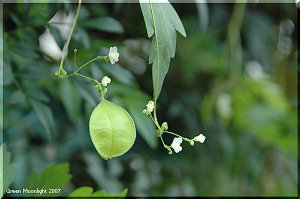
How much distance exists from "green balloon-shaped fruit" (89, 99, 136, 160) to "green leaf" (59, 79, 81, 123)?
0.27 metres

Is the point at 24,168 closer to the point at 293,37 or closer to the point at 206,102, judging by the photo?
the point at 206,102

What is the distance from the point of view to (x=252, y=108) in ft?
3.26

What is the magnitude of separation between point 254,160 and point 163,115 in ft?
0.93

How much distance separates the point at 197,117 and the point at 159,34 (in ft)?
2.12

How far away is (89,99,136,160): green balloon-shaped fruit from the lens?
12.3 inches

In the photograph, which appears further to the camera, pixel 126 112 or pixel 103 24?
pixel 103 24

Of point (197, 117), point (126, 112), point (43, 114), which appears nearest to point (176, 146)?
point (126, 112)

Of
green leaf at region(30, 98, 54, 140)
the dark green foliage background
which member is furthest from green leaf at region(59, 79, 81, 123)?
green leaf at region(30, 98, 54, 140)

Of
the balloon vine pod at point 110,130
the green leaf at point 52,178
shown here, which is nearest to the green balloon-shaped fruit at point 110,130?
the balloon vine pod at point 110,130

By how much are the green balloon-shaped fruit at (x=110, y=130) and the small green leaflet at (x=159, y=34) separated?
0.03 m

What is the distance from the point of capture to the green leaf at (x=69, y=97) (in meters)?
0.57

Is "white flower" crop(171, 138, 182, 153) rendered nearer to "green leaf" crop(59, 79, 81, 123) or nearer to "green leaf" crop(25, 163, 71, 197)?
"green leaf" crop(25, 163, 71, 197)

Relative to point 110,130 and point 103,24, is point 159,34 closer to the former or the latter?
point 110,130

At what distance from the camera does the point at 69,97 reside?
1.90ft
